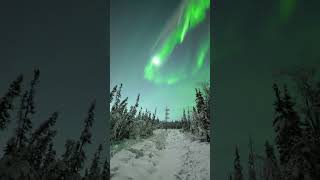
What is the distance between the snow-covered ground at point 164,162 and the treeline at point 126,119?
492mm

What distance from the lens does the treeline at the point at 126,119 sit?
22.5 feet

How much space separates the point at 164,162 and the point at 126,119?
1223 mm

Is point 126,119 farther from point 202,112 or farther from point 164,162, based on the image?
point 202,112

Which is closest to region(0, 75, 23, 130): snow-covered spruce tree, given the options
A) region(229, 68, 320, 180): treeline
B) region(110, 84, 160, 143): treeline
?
region(110, 84, 160, 143): treeline

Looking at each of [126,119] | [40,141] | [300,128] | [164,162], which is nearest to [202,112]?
[164,162]

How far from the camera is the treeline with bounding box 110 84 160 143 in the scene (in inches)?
270

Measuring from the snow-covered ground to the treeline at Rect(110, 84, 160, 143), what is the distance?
1.62ft

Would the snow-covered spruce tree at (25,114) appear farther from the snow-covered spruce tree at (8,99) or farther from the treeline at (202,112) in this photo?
the treeline at (202,112)

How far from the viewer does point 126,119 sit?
7.15 m

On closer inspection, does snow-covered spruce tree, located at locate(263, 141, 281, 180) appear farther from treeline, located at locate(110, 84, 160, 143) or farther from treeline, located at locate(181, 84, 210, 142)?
treeline, located at locate(181, 84, 210, 142)

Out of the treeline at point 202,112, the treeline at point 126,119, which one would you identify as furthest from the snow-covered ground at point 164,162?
the treeline at point 126,119

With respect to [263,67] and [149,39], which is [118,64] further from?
[263,67]

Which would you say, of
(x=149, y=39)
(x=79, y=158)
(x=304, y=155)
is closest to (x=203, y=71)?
(x=149, y=39)

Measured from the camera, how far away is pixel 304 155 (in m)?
12.2
